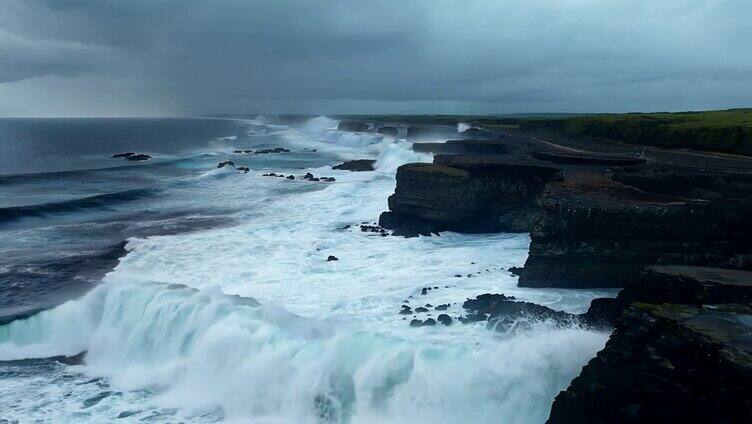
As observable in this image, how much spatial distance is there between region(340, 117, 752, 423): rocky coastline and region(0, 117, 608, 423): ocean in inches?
56.6

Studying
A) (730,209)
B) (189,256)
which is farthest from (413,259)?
(730,209)

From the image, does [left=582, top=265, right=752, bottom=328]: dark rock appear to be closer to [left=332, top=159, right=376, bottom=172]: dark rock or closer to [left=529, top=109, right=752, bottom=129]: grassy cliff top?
[left=529, top=109, right=752, bottom=129]: grassy cliff top

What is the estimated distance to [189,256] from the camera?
26.6 metres

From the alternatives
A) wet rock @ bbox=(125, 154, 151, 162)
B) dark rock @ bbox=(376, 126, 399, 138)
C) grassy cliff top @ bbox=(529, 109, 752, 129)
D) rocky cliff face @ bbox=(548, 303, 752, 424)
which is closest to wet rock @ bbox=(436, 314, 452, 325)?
rocky cliff face @ bbox=(548, 303, 752, 424)

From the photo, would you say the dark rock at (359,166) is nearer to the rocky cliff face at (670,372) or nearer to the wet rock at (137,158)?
the wet rock at (137,158)

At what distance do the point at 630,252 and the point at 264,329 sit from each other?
46.0ft

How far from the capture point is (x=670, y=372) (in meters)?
10.1

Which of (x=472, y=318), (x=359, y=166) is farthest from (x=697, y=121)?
(x=472, y=318)

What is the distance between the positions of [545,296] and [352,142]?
280 ft

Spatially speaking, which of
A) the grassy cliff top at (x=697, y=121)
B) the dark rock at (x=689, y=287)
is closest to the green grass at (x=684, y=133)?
the grassy cliff top at (x=697, y=121)

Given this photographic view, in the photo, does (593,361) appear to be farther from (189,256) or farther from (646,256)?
(189,256)

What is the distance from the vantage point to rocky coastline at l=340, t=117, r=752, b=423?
10.1 m

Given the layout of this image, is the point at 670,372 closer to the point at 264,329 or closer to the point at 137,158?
the point at 264,329

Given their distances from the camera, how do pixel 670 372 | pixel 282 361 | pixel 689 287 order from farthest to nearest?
pixel 282 361 → pixel 689 287 → pixel 670 372
